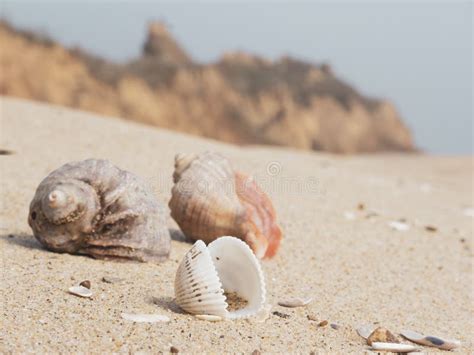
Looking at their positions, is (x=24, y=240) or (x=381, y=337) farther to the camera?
(x=24, y=240)

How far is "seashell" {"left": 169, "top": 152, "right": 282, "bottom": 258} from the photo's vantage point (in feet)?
13.6

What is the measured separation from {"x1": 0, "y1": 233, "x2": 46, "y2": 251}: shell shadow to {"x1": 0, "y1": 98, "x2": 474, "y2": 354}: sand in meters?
0.01

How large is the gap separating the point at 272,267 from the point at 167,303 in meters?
1.09

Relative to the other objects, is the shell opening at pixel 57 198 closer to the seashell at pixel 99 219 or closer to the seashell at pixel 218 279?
the seashell at pixel 99 219

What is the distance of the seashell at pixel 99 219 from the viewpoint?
3.70 m

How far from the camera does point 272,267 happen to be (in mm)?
4086

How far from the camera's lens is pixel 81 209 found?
368 centimetres

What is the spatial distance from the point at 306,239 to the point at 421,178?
20.8 ft

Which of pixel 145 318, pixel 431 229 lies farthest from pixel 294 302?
pixel 431 229

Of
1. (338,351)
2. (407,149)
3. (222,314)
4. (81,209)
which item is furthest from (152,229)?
(407,149)

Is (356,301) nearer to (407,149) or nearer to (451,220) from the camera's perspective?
(451,220)

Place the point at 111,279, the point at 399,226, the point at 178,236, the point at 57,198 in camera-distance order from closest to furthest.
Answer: the point at 111,279
the point at 57,198
the point at 178,236
the point at 399,226

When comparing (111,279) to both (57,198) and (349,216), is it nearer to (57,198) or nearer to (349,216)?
(57,198)

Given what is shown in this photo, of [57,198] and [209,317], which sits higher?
[57,198]
